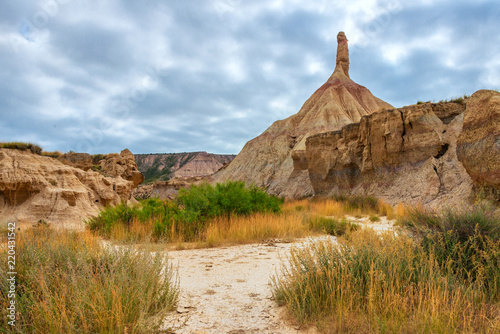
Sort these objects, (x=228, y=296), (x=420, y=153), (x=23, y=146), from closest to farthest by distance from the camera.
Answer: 1. (x=228, y=296)
2. (x=23, y=146)
3. (x=420, y=153)

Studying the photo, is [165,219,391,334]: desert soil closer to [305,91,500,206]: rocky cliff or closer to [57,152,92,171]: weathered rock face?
[305,91,500,206]: rocky cliff

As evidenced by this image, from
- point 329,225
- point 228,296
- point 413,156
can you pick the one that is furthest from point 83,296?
point 413,156

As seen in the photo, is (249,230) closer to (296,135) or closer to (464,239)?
A: (464,239)

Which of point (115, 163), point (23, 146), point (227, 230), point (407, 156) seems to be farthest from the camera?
point (115, 163)

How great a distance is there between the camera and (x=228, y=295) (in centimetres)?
399

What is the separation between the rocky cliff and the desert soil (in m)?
8.01

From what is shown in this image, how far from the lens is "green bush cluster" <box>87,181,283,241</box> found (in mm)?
8695

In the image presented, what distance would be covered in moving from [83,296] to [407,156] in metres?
18.5

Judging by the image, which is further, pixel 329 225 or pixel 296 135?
pixel 296 135

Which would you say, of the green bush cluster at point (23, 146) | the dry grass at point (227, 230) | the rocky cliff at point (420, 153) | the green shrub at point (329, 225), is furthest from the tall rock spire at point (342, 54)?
the green bush cluster at point (23, 146)

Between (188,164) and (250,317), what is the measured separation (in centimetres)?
10957

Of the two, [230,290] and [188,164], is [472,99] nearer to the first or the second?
[230,290]

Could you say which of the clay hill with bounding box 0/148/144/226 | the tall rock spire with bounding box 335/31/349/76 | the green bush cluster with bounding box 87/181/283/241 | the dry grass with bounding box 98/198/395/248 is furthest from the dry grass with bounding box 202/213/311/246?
the tall rock spire with bounding box 335/31/349/76

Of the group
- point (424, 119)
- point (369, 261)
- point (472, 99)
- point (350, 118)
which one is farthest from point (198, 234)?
point (350, 118)
